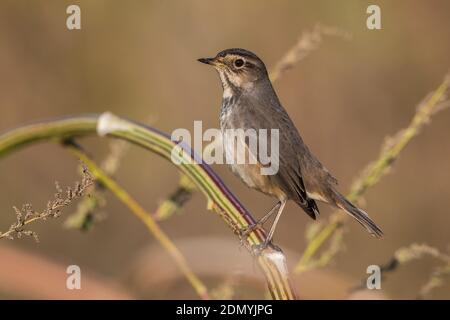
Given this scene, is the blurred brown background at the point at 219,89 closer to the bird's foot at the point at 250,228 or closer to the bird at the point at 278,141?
the bird at the point at 278,141

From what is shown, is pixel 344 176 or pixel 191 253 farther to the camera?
pixel 344 176

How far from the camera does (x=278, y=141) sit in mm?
3615

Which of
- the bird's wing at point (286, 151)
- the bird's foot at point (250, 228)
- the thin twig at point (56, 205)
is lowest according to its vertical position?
the bird's foot at point (250, 228)

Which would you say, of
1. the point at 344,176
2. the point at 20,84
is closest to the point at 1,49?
the point at 20,84

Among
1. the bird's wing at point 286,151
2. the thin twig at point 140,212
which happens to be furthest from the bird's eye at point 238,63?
the thin twig at point 140,212

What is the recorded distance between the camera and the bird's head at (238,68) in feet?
12.6

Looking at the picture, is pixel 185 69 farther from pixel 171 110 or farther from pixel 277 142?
pixel 277 142

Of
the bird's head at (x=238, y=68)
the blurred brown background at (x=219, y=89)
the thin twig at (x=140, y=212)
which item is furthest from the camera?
the blurred brown background at (x=219, y=89)

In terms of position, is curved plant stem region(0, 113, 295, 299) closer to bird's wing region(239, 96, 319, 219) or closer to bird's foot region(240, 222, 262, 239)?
bird's foot region(240, 222, 262, 239)

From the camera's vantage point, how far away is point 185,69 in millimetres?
6684

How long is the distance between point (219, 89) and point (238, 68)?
9.43 feet

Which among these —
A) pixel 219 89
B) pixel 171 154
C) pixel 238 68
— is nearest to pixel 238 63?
pixel 238 68

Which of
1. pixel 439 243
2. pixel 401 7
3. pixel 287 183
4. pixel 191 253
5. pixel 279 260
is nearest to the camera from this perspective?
pixel 279 260

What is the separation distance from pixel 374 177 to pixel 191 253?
620mm
